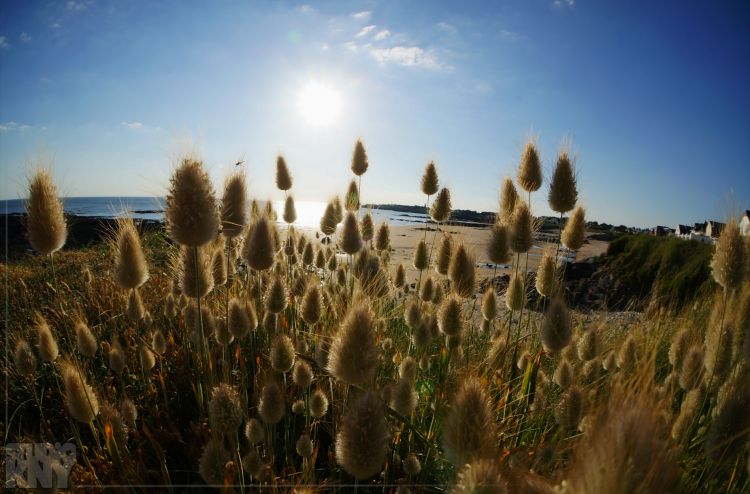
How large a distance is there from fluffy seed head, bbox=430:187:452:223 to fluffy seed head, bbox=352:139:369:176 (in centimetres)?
143

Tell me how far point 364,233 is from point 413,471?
3.51 m

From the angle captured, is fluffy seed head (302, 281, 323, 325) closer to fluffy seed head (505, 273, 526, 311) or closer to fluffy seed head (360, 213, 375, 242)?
fluffy seed head (505, 273, 526, 311)

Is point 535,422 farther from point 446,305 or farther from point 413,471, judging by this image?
point 413,471

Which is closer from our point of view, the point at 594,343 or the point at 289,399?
the point at 594,343

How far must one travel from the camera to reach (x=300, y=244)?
5879mm

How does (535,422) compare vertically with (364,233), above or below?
below

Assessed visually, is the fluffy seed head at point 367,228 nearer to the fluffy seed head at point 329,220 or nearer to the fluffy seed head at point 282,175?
the fluffy seed head at point 329,220

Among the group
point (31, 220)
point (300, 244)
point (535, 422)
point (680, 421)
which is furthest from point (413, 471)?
point (300, 244)

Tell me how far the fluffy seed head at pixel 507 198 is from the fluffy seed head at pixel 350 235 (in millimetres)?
1395

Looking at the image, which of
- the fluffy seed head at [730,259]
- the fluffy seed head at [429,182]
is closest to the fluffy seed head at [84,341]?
the fluffy seed head at [429,182]

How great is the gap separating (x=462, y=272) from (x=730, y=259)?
Answer: 1678 millimetres

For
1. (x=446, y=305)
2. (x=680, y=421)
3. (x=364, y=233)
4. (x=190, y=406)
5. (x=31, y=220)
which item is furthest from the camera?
(x=364, y=233)

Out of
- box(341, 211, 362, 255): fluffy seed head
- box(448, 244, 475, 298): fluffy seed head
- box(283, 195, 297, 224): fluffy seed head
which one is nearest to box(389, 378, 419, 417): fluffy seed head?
box(448, 244, 475, 298): fluffy seed head

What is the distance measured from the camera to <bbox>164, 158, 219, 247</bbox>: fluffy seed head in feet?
5.98
